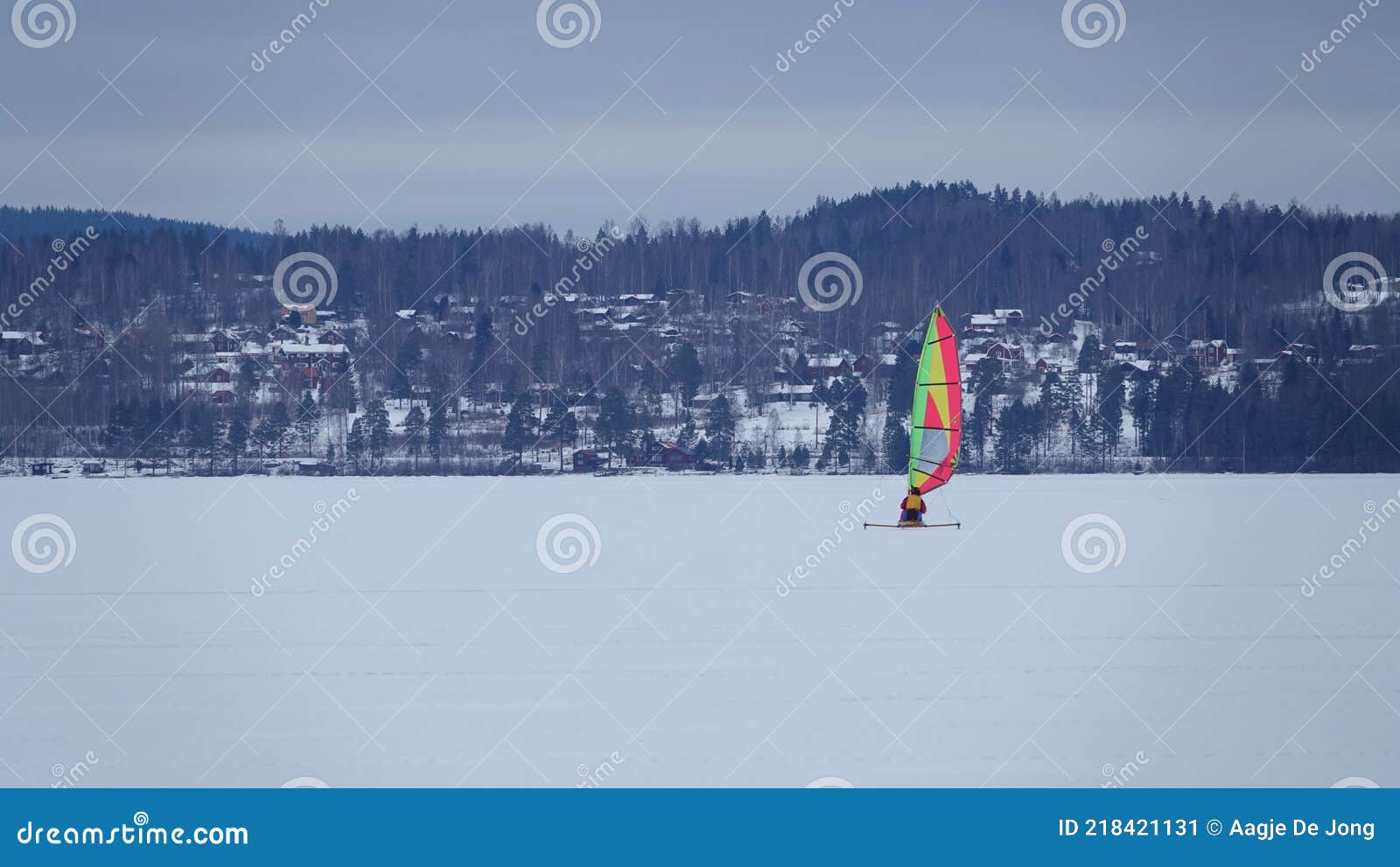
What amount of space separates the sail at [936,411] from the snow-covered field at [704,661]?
3.09 metres

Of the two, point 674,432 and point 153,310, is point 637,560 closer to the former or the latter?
point 674,432

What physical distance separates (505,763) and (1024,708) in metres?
3.86

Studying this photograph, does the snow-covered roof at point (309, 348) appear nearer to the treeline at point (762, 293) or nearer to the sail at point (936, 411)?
the treeline at point (762, 293)

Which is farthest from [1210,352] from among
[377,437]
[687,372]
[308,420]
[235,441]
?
[235,441]

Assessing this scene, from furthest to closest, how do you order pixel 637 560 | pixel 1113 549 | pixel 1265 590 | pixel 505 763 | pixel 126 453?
pixel 126 453, pixel 1113 549, pixel 637 560, pixel 1265 590, pixel 505 763

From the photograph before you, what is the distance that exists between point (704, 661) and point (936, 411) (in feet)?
51.5

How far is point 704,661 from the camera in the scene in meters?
12.3

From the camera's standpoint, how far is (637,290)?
98.3 metres

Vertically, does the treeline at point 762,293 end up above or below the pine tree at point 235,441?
above

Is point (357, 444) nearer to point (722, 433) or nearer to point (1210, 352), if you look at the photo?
point (722, 433)

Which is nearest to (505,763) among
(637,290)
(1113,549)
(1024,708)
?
(1024,708)

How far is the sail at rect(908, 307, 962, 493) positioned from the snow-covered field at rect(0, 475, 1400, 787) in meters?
3.09

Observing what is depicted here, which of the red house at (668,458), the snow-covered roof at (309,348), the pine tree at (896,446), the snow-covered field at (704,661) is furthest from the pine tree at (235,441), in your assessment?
the snow-covered field at (704,661)

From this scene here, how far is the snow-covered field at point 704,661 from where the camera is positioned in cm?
927
